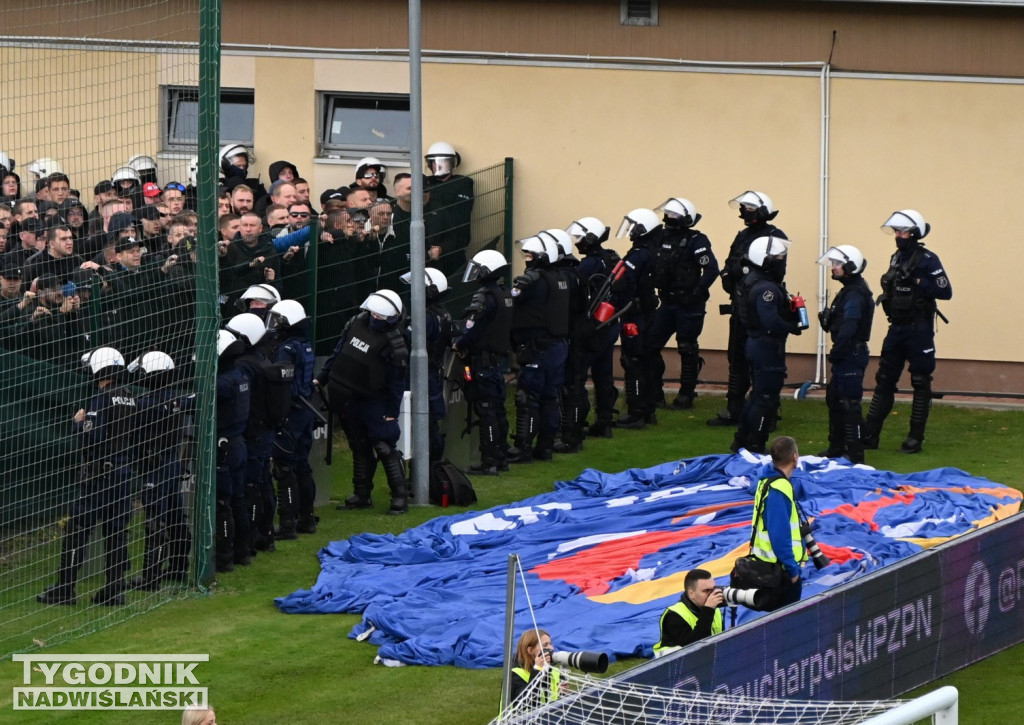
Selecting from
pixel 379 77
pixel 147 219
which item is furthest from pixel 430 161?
pixel 147 219

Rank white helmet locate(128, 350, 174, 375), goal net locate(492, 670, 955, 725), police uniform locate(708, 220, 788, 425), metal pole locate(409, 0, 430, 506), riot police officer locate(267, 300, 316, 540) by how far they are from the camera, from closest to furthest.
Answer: goal net locate(492, 670, 955, 725) → white helmet locate(128, 350, 174, 375) → riot police officer locate(267, 300, 316, 540) → metal pole locate(409, 0, 430, 506) → police uniform locate(708, 220, 788, 425)

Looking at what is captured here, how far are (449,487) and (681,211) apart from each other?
15.2 feet

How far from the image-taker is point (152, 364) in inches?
465

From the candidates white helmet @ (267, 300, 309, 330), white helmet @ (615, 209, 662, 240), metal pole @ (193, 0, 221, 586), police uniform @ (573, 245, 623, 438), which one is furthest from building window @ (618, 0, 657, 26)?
metal pole @ (193, 0, 221, 586)

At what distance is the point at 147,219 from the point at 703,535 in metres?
5.16

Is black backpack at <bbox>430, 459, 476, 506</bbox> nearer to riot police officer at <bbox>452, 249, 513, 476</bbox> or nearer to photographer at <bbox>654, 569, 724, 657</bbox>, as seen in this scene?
riot police officer at <bbox>452, 249, 513, 476</bbox>

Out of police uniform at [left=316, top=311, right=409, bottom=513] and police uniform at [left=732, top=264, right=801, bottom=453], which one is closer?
police uniform at [left=316, top=311, right=409, bottom=513]

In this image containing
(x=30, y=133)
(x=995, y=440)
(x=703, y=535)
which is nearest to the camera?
(x=703, y=535)

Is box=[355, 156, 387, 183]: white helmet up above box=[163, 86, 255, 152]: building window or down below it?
below

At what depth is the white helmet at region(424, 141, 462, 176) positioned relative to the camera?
766 inches

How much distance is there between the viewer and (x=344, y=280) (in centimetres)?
1606

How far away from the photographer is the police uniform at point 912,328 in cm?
1636

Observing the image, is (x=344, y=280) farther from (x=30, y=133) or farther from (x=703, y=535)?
(x=703, y=535)

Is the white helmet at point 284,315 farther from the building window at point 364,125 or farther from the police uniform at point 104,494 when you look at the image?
the building window at point 364,125
